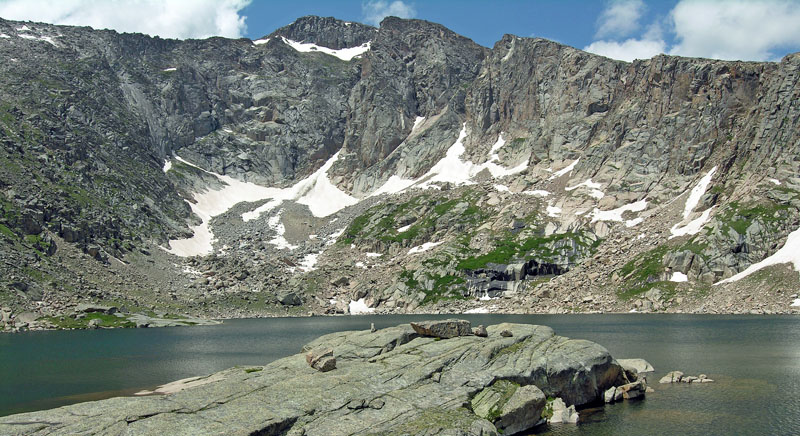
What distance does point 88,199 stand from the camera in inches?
6786

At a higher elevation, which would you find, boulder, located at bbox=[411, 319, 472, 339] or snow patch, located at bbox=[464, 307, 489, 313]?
boulder, located at bbox=[411, 319, 472, 339]

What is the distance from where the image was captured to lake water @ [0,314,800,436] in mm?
36219

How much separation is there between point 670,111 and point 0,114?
687 feet

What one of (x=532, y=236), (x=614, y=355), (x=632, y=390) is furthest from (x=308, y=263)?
(x=632, y=390)

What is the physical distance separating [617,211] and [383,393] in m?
157

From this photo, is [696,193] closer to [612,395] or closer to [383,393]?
[612,395]

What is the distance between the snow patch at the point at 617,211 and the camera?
172 m

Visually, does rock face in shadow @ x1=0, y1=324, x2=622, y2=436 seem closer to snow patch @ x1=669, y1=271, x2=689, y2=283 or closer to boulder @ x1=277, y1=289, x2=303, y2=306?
snow patch @ x1=669, y1=271, x2=689, y2=283

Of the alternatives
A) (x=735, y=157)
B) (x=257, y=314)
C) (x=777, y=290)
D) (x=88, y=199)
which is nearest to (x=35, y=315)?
(x=257, y=314)

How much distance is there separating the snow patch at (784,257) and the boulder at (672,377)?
92653 mm

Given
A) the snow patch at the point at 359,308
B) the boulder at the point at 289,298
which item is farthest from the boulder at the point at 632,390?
the boulder at the point at 289,298

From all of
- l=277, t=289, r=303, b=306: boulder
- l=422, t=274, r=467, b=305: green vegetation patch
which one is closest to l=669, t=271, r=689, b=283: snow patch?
l=422, t=274, r=467, b=305: green vegetation patch

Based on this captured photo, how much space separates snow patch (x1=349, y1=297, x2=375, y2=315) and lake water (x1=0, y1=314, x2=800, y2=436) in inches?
1784

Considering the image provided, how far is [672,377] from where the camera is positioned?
159 feet
